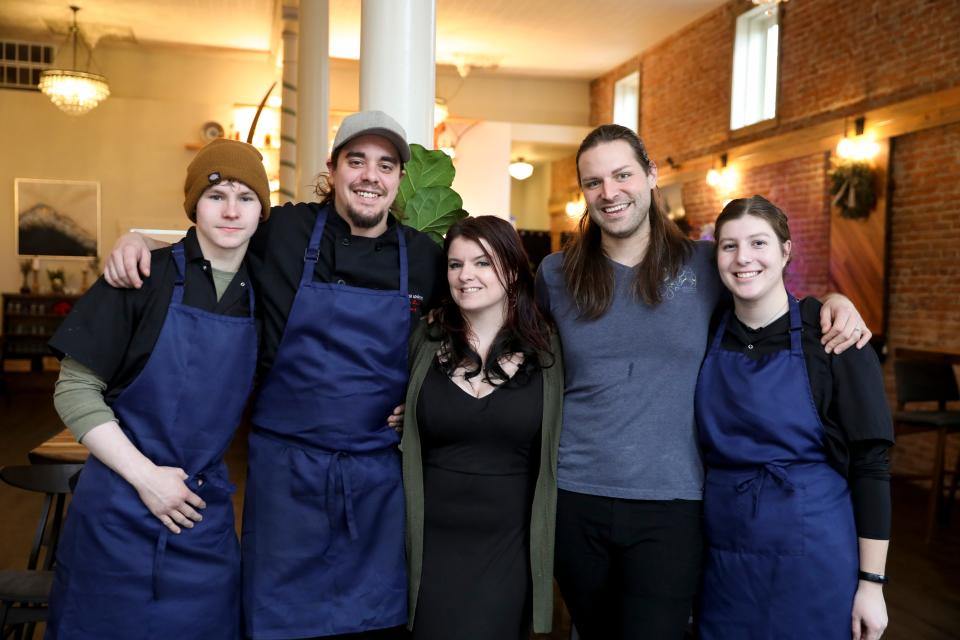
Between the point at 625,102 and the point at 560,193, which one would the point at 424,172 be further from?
the point at 560,193

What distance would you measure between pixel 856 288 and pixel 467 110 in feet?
23.5

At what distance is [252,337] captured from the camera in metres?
1.95

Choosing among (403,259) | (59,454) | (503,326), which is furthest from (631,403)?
(59,454)

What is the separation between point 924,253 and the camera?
6.59 meters

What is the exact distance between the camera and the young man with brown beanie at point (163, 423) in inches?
70.6

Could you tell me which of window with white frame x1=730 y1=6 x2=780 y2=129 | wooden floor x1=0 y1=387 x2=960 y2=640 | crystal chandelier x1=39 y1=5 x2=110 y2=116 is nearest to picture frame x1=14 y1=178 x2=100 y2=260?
crystal chandelier x1=39 y1=5 x2=110 y2=116

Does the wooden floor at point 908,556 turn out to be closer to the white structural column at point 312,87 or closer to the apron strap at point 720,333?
the apron strap at point 720,333

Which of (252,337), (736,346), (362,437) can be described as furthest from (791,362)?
(252,337)

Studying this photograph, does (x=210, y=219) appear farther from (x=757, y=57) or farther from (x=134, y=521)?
(x=757, y=57)

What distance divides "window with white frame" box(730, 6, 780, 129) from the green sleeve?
8414 millimetres

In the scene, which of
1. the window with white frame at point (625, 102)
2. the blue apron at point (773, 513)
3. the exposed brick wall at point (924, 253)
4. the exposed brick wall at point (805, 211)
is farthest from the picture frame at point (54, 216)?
the blue apron at point (773, 513)

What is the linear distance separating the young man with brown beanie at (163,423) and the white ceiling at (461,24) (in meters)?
8.08

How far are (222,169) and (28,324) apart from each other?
1059cm

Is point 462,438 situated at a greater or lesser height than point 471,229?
Result: lesser
